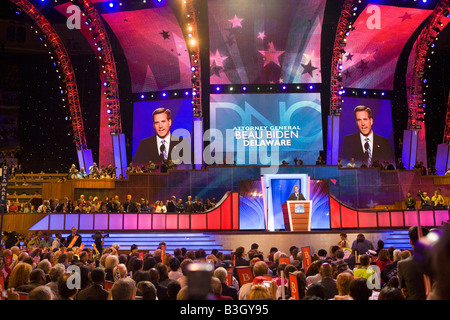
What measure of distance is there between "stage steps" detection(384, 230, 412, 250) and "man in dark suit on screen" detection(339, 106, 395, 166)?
9.38 m

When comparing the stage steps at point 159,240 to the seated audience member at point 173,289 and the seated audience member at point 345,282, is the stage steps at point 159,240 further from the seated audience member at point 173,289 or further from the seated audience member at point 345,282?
the seated audience member at point 345,282

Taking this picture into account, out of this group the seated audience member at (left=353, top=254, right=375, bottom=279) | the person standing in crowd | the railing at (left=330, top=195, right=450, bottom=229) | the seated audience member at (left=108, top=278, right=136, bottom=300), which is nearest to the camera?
the seated audience member at (left=108, top=278, right=136, bottom=300)

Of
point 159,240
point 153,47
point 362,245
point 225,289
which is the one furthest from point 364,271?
point 153,47

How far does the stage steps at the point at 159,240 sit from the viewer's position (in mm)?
15453

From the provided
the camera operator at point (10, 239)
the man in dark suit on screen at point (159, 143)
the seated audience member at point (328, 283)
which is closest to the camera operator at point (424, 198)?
the man in dark suit on screen at point (159, 143)

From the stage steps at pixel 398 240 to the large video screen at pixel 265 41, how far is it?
11.6m

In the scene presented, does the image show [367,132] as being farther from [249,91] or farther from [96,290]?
[96,290]

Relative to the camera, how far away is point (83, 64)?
26562mm

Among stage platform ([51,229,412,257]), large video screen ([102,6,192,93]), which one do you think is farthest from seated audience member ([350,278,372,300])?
large video screen ([102,6,192,93])

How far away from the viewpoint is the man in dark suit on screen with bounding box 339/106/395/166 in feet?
82.5

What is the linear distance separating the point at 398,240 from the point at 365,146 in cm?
1046

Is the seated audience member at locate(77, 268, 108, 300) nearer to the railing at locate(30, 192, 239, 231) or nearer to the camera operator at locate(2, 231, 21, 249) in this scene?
the railing at locate(30, 192, 239, 231)

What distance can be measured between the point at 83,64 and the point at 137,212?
13267 millimetres

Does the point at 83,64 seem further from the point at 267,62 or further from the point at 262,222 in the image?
the point at 262,222
